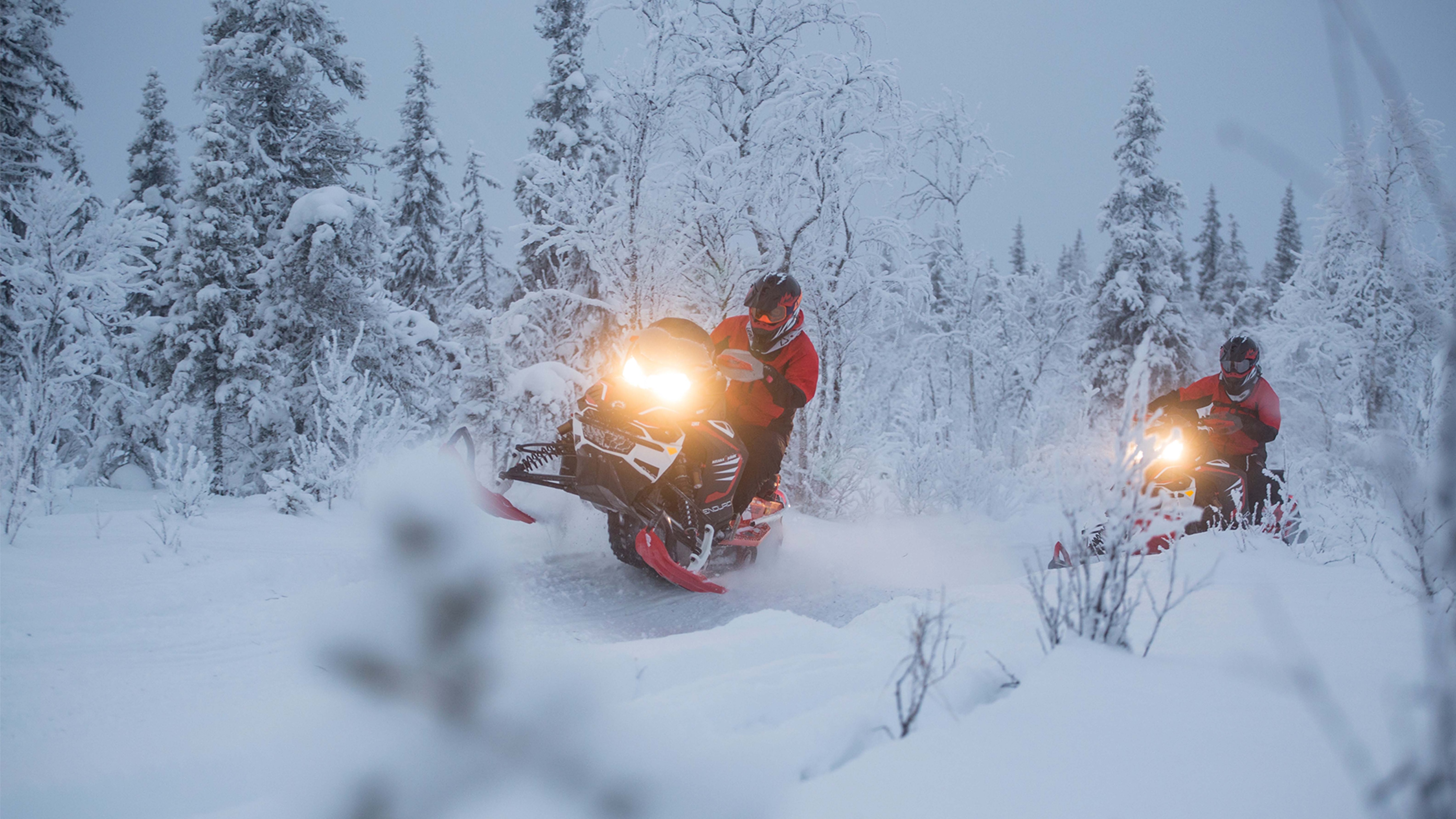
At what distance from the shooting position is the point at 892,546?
735 centimetres

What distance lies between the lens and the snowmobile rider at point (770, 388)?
536 cm

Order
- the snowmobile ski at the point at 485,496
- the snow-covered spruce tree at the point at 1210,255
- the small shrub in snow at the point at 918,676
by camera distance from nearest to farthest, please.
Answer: the small shrub in snow at the point at 918,676
the snowmobile ski at the point at 485,496
the snow-covered spruce tree at the point at 1210,255

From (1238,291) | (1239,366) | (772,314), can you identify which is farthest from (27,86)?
(1238,291)

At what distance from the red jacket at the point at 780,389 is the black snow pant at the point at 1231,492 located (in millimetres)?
3323

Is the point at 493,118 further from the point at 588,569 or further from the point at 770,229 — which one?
the point at 588,569

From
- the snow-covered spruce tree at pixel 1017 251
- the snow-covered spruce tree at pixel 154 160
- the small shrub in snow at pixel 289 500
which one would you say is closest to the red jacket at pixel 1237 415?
the small shrub in snow at pixel 289 500

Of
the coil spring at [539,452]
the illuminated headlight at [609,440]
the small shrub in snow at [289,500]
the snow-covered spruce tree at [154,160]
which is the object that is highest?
the snow-covered spruce tree at [154,160]

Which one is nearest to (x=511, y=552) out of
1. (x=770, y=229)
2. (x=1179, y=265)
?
(x=770, y=229)

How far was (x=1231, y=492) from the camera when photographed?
6.11 meters

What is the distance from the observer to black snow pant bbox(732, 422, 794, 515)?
5.29 meters

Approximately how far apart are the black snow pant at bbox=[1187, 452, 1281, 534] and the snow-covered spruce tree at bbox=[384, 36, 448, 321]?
60.9 ft

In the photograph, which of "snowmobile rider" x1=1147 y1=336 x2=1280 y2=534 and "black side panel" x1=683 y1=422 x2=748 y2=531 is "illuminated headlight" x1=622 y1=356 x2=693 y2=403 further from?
"snowmobile rider" x1=1147 y1=336 x2=1280 y2=534

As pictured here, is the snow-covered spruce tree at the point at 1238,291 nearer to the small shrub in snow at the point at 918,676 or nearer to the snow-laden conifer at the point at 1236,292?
the snow-laden conifer at the point at 1236,292

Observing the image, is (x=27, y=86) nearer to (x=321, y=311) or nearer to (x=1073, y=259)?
(x=321, y=311)
